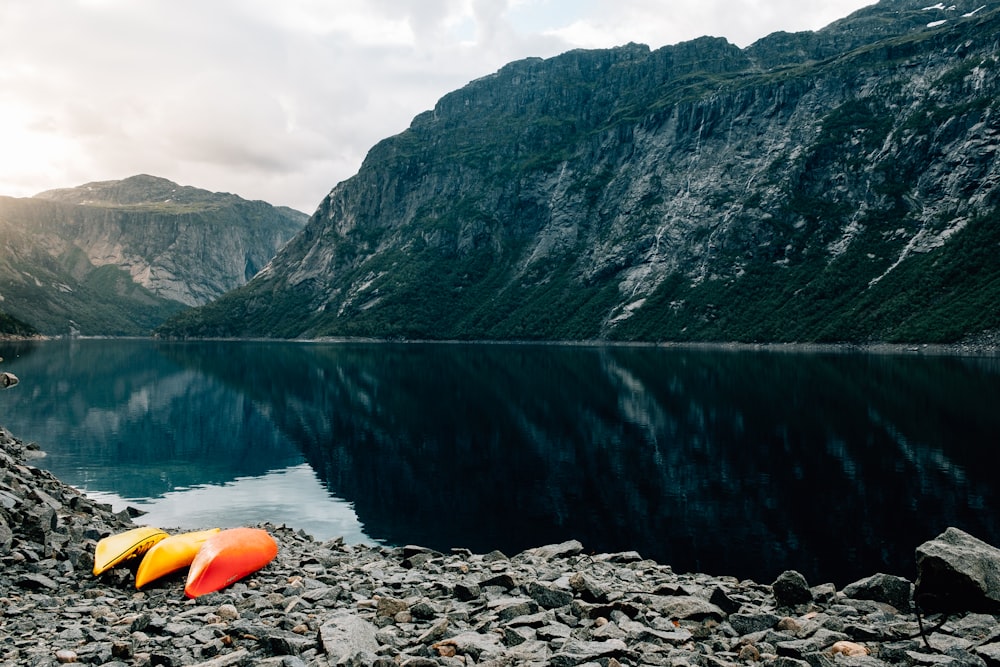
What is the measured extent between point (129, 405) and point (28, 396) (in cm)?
1660

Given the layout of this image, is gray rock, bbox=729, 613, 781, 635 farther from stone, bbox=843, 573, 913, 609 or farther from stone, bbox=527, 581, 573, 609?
stone, bbox=527, 581, 573, 609

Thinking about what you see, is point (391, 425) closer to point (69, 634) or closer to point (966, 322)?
point (69, 634)

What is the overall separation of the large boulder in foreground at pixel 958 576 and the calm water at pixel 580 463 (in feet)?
33.1

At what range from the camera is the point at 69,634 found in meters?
15.1

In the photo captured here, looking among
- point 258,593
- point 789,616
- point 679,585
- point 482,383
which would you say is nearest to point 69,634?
point 258,593

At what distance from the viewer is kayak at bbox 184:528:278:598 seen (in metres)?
19.8

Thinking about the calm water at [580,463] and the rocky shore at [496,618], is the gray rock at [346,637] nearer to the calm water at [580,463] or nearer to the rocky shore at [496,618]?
the rocky shore at [496,618]

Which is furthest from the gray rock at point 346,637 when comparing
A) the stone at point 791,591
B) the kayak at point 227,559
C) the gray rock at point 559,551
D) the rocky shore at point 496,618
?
the gray rock at point 559,551

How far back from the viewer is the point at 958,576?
14828mm

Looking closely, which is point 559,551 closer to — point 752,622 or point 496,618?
point 496,618

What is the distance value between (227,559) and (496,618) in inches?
408

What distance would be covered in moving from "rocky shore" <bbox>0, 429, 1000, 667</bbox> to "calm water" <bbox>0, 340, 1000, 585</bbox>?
969 centimetres

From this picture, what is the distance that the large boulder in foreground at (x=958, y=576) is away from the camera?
47.4ft

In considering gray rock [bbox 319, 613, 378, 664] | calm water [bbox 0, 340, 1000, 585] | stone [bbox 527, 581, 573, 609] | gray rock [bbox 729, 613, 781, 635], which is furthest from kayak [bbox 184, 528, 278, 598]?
gray rock [bbox 729, 613, 781, 635]
